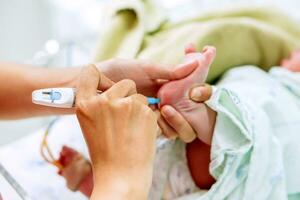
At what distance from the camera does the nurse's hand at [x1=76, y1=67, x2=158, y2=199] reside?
0.57 meters

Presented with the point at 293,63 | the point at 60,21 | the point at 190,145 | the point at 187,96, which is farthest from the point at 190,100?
the point at 60,21

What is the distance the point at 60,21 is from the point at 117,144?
43.3 inches

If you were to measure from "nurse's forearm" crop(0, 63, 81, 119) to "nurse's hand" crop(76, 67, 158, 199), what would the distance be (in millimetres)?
306

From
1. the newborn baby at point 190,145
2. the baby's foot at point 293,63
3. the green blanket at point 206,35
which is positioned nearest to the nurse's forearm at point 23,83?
the newborn baby at point 190,145

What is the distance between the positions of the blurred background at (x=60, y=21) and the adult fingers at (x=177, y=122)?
2.13 ft

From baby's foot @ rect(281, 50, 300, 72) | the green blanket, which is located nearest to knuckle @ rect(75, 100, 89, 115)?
the green blanket

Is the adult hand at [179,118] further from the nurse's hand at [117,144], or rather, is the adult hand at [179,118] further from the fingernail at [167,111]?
the nurse's hand at [117,144]

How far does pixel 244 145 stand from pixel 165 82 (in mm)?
179

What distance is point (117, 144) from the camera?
0.57m

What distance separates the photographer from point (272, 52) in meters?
1.19

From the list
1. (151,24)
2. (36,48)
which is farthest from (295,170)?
(36,48)

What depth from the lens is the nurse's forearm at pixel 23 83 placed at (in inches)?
34.9

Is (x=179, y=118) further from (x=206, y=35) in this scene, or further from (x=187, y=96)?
(x=206, y=35)

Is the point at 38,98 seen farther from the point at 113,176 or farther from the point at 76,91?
the point at 113,176
